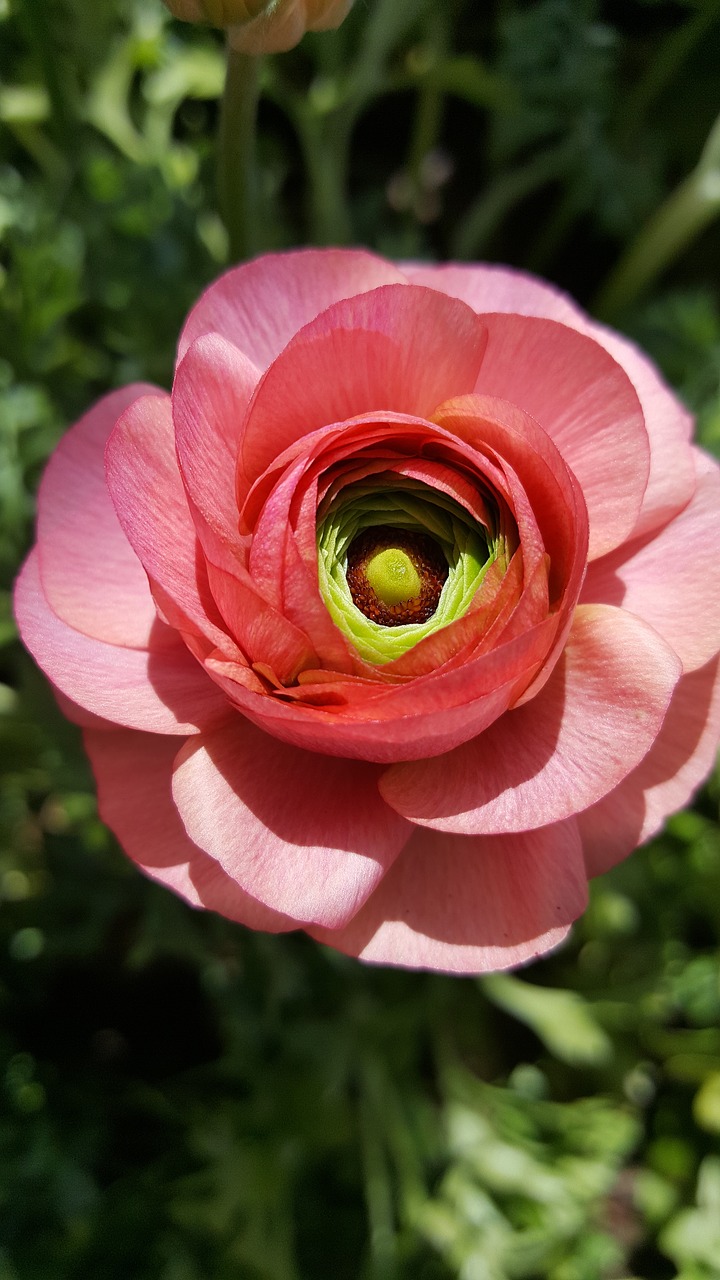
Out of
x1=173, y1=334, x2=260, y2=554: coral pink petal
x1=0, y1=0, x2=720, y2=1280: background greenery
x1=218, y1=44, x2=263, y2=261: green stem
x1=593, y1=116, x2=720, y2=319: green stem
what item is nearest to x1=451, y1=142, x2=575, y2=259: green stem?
x1=0, y1=0, x2=720, y2=1280: background greenery

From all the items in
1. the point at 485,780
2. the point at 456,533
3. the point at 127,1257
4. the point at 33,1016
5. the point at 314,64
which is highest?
the point at 314,64

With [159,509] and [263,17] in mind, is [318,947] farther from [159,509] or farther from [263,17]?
[263,17]

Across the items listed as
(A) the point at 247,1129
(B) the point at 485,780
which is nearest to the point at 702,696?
(B) the point at 485,780

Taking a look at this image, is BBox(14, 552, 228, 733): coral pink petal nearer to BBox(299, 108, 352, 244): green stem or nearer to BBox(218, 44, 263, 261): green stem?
BBox(218, 44, 263, 261): green stem

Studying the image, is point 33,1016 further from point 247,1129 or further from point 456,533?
point 456,533

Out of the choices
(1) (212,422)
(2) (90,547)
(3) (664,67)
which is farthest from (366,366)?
(3) (664,67)

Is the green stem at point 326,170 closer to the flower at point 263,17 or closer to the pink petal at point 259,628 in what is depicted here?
the flower at point 263,17

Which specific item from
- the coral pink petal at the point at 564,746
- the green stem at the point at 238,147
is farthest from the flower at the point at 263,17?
the coral pink petal at the point at 564,746
